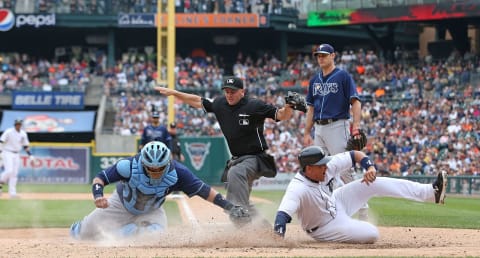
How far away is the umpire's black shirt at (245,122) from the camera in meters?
9.56

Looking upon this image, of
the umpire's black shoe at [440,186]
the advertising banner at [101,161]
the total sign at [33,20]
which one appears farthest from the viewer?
the total sign at [33,20]

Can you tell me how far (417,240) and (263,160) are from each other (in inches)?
72.9

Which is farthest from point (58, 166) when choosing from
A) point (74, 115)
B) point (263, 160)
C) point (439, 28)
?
point (263, 160)

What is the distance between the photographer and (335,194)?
9.16m

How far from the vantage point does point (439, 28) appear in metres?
37.7

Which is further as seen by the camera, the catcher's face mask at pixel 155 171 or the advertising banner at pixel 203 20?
the advertising banner at pixel 203 20

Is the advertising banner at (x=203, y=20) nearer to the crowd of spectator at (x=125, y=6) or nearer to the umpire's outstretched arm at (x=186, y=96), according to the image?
the crowd of spectator at (x=125, y=6)

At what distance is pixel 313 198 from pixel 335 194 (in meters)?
0.54

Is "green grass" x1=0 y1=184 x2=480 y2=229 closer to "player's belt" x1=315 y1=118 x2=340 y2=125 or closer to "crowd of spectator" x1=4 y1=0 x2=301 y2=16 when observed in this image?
→ "player's belt" x1=315 y1=118 x2=340 y2=125

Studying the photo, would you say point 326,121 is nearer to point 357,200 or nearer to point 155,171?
point 357,200

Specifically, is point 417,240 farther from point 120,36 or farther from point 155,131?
point 120,36

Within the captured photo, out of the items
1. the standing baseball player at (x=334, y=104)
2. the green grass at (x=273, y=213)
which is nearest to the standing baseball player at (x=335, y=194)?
the standing baseball player at (x=334, y=104)

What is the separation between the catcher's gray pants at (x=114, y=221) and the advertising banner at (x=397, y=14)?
25289 millimetres

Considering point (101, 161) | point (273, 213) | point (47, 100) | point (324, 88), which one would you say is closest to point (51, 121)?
point (47, 100)
